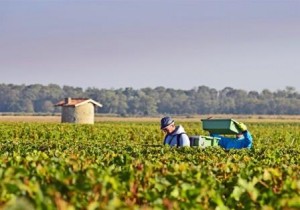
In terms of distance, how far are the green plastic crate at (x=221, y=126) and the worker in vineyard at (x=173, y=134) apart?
8.47ft

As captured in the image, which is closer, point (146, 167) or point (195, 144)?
point (146, 167)

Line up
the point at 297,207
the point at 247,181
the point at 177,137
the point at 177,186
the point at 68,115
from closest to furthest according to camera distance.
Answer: the point at 297,207 < the point at 177,186 < the point at 247,181 < the point at 177,137 < the point at 68,115

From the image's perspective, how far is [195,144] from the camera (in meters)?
17.0

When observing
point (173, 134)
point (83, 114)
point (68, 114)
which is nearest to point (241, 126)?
point (173, 134)

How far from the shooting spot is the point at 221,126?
17.8m

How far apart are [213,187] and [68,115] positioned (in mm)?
61529

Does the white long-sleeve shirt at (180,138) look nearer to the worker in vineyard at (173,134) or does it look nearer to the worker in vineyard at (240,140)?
the worker in vineyard at (173,134)

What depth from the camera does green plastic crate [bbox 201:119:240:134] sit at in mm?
17578

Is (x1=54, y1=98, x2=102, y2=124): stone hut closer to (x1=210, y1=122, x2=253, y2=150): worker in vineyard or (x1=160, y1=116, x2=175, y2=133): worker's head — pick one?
→ (x1=210, y1=122, x2=253, y2=150): worker in vineyard

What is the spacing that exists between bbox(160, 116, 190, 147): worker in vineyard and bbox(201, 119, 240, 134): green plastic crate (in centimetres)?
258

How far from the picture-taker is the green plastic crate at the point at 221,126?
17.6m

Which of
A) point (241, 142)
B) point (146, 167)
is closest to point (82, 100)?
point (241, 142)

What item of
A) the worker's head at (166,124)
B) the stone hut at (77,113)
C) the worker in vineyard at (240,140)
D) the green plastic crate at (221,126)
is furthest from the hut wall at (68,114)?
the worker's head at (166,124)

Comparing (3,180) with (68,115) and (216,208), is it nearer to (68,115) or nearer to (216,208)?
(216,208)
